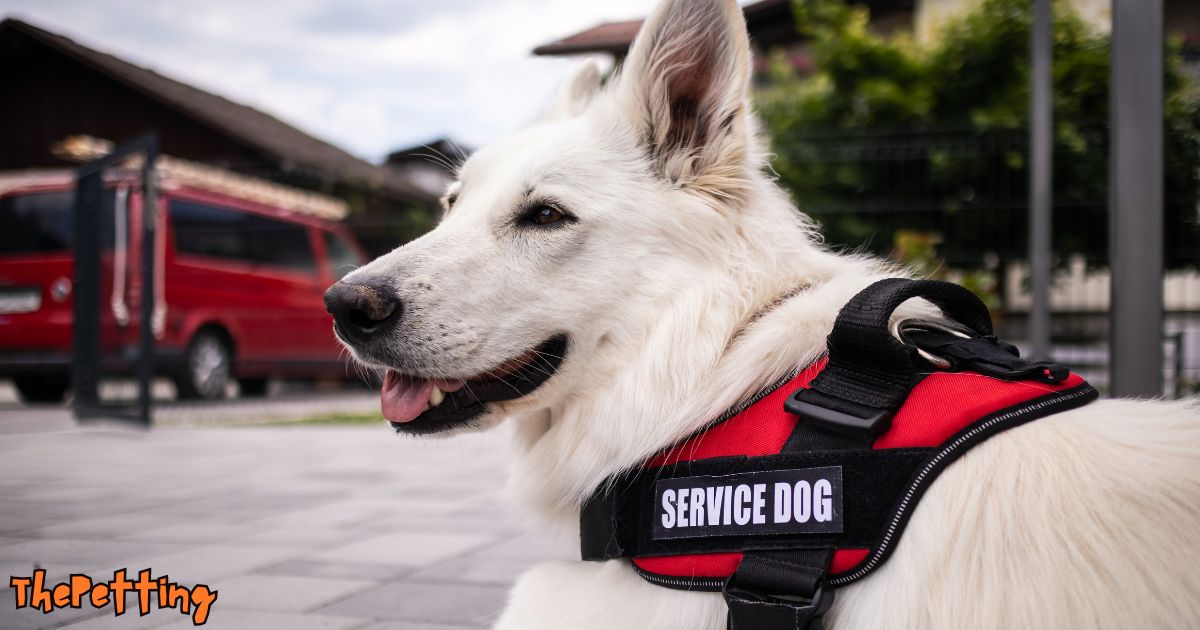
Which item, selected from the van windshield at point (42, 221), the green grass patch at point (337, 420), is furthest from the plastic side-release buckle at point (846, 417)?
the green grass patch at point (337, 420)

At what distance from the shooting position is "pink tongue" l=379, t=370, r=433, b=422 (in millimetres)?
1984

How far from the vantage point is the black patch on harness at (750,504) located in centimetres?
143

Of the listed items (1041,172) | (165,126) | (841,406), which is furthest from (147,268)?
(165,126)

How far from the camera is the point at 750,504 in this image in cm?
152

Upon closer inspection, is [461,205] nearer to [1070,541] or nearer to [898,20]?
[1070,541]

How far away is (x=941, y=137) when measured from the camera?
945cm

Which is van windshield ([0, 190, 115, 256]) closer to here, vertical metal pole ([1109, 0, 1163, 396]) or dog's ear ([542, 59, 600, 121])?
dog's ear ([542, 59, 600, 121])

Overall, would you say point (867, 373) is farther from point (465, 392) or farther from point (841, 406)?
point (465, 392)

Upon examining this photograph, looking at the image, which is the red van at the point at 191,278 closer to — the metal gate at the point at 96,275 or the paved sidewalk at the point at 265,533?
the metal gate at the point at 96,275

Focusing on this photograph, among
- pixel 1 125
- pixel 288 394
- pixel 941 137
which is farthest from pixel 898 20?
pixel 1 125

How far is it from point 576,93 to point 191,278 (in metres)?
9.27

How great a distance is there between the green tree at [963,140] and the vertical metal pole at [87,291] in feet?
20.7

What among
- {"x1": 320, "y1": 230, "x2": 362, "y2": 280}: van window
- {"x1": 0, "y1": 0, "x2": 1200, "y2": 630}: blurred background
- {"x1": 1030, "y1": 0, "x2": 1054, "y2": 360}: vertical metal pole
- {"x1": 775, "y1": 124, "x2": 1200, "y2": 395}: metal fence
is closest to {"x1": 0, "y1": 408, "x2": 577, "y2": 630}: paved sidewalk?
{"x1": 0, "y1": 0, "x2": 1200, "y2": 630}: blurred background

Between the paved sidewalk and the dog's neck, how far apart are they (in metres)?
0.30
